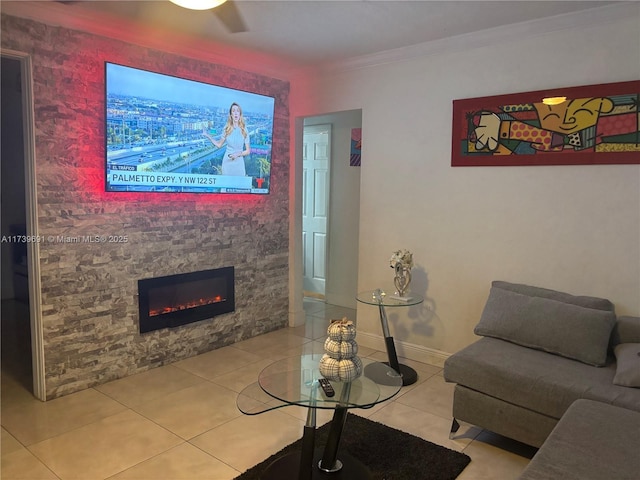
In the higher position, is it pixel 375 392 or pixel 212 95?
pixel 212 95

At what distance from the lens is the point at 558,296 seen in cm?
301

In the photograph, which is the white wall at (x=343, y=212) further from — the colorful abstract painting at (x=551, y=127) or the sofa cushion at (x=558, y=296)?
the sofa cushion at (x=558, y=296)

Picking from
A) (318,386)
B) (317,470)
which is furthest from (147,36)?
(317,470)

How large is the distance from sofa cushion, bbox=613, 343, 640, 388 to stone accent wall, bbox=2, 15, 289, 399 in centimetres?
301

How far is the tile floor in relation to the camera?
240 cm

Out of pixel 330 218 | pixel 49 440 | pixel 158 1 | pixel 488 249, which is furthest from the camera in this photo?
pixel 330 218

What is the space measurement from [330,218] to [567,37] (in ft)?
10.3

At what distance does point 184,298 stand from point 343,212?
2.27m

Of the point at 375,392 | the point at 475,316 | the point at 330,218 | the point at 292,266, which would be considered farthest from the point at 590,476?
the point at 330,218

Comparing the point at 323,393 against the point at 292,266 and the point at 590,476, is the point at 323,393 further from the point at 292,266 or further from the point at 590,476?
the point at 292,266

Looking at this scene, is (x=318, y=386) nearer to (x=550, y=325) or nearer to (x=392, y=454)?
(x=392, y=454)

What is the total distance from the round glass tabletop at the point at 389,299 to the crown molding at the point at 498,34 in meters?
1.93

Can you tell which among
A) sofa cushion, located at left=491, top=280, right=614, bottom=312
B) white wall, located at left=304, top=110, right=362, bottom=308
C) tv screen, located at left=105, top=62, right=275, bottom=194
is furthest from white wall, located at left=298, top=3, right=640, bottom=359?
white wall, located at left=304, top=110, right=362, bottom=308

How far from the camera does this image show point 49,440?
2.63 meters
